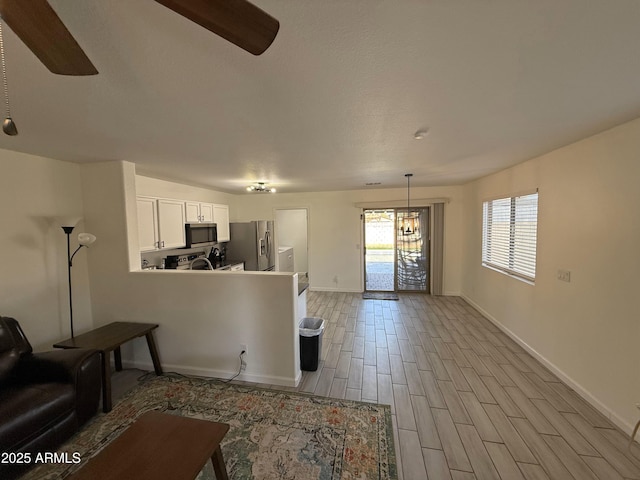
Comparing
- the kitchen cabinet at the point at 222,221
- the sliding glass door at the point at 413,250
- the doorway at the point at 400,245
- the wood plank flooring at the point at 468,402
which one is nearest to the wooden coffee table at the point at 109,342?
the wood plank flooring at the point at 468,402

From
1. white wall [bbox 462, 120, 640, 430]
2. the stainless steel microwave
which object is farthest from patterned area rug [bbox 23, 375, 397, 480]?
the stainless steel microwave

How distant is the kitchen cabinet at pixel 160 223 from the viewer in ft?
10.7

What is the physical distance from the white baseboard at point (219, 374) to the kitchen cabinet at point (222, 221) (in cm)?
259

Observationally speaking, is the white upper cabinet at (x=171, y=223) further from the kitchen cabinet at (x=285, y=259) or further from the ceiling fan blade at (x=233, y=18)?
the ceiling fan blade at (x=233, y=18)

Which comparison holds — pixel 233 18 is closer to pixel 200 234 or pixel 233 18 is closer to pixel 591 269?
pixel 591 269

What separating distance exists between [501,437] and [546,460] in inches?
9.8

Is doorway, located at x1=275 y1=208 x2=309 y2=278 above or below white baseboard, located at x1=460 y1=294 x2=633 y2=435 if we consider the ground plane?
above

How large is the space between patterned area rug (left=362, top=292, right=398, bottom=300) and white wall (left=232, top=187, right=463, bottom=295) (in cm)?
28

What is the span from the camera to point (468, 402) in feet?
7.29

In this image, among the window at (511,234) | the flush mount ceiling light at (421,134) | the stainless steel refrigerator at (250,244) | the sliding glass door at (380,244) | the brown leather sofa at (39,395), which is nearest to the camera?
the brown leather sofa at (39,395)

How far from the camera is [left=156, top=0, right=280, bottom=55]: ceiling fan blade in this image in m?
0.63

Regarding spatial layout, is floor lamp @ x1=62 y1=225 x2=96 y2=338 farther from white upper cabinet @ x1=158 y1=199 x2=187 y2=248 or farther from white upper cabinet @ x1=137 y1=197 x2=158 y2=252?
white upper cabinet @ x1=158 y1=199 x2=187 y2=248

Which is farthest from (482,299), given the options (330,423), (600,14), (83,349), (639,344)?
(83,349)

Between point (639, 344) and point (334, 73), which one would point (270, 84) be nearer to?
point (334, 73)
